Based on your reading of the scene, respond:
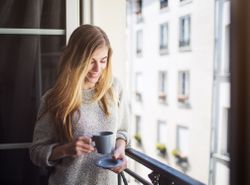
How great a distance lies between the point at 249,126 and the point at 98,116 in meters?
0.74

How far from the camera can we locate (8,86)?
5.22 feet

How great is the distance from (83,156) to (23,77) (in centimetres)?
63

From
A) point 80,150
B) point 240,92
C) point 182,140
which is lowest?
point 182,140

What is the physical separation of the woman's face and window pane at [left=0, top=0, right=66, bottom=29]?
507mm

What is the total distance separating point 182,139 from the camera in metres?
12.0

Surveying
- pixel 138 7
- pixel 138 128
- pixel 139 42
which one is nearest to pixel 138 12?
pixel 138 7

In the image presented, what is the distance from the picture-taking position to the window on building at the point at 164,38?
34.8ft

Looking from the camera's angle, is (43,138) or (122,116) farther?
(122,116)

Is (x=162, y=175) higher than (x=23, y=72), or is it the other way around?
(x=23, y=72)

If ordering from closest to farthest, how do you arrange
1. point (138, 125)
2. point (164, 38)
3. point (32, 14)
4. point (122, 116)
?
point (122, 116) → point (32, 14) → point (164, 38) → point (138, 125)

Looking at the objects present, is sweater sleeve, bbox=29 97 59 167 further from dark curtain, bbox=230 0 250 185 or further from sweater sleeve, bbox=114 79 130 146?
dark curtain, bbox=230 0 250 185

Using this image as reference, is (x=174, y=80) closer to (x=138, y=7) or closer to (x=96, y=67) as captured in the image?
(x=138, y=7)

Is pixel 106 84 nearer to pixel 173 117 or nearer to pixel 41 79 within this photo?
pixel 41 79

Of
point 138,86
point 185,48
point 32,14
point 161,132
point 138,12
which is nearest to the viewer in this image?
point 32,14
